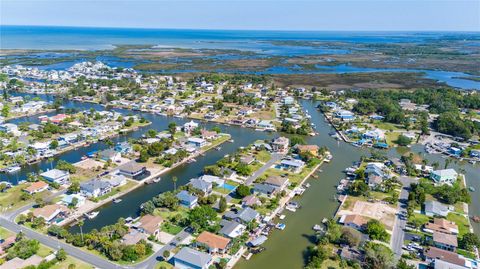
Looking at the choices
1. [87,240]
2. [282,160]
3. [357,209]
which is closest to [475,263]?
[357,209]

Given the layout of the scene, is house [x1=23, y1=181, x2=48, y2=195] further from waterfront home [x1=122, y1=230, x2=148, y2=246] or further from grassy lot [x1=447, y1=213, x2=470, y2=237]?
grassy lot [x1=447, y1=213, x2=470, y2=237]

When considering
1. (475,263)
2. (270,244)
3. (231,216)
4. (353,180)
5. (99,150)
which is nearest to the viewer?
(475,263)

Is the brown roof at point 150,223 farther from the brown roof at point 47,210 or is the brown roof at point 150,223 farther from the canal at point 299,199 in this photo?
the brown roof at point 47,210

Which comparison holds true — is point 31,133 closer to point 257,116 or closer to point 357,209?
point 257,116

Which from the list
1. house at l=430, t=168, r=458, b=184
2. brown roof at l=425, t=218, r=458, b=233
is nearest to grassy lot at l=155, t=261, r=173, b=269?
brown roof at l=425, t=218, r=458, b=233

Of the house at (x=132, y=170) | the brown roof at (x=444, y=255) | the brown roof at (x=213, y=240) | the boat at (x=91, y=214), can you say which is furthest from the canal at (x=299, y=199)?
the brown roof at (x=444, y=255)

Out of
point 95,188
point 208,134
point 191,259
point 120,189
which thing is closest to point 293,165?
point 208,134

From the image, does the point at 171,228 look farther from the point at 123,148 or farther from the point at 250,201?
the point at 123,148
